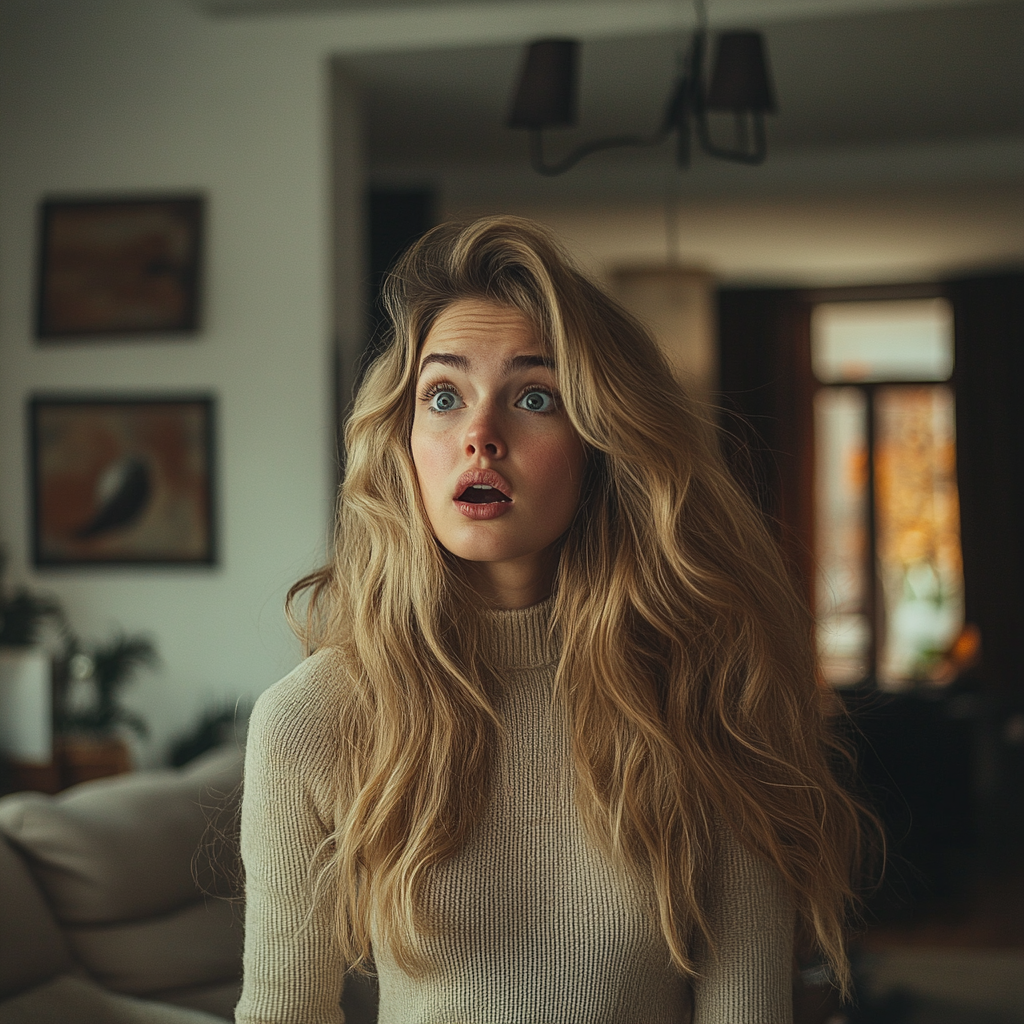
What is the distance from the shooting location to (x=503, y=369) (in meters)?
1.05

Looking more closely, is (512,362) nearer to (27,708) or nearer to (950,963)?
(27,708)

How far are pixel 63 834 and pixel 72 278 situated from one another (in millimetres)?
1864

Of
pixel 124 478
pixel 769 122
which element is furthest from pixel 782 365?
pixel 124 478

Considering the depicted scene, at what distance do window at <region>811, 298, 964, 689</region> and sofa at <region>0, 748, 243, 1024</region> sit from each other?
586 centimetres

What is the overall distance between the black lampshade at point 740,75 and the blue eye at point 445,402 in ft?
5.57

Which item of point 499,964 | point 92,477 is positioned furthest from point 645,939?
point 92,477

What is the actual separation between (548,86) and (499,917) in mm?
1963

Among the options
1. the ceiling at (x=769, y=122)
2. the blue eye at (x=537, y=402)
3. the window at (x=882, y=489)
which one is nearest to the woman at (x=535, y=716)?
the blue eye at (x=537, y=402)

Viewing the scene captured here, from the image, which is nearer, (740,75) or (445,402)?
(445,402)

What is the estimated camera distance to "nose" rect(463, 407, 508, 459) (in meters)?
1.01

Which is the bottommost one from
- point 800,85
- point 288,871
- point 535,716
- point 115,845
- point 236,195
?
point 115,845

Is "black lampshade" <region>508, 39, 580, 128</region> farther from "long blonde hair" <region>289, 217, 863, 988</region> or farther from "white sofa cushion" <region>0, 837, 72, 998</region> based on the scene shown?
"white sofa cushion" <region>0, 837, 72, 998</region>

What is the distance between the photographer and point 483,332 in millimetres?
1059

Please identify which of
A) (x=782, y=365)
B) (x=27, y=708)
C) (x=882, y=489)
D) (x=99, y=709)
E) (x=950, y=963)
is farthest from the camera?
(x=882, y=489)
